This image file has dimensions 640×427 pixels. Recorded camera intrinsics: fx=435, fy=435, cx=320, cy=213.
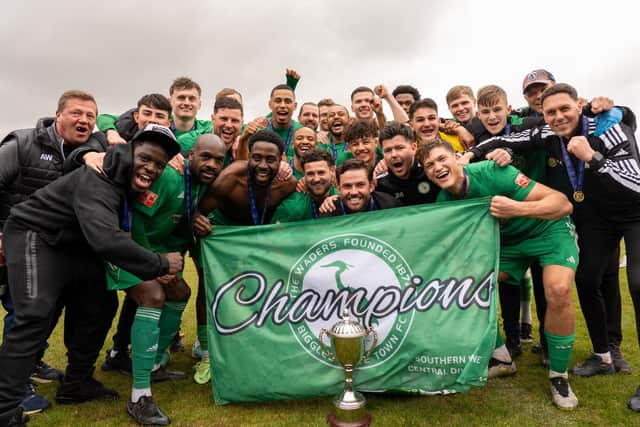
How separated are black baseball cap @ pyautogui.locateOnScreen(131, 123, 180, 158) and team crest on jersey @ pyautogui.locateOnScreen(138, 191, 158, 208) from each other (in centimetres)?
48

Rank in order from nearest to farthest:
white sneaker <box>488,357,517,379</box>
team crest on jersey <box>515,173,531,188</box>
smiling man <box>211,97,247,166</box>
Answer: team crest on jersey <box>515,173,531,188</box>, white sneaker <box>488,357,517,379</box>, smiling man <box>211,97,247,166</box>

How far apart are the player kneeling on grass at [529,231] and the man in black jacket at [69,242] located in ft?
9.18

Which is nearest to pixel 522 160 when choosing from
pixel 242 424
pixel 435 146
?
pixel 435 146

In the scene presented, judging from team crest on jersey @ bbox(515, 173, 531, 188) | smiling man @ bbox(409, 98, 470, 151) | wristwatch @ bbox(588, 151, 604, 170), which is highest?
smiling man @ bbox(409, 98, 470, 151)

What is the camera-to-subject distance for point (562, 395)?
4227mm

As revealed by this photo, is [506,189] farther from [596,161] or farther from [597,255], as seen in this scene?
[597,255]

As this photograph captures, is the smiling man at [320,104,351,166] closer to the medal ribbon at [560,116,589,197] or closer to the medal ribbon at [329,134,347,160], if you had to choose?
the medal ribbon at [329,134,347,160]

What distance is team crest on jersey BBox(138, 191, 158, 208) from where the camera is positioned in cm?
426

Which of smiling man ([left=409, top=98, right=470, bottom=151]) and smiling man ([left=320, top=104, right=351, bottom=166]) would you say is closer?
smiling man ([left=409, top=98, right=470, bottom=151])

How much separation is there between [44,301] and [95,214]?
957mm

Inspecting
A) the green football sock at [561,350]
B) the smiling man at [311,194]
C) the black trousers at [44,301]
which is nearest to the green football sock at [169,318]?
the black trousers at [44,301]

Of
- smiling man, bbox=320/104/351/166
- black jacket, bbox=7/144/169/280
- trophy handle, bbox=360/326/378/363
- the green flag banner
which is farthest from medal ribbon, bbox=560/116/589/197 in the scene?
black jacket, bbox=7/144/169/280

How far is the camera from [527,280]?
648 cm

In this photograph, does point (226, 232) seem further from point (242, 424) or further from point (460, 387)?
point (460, 387)
